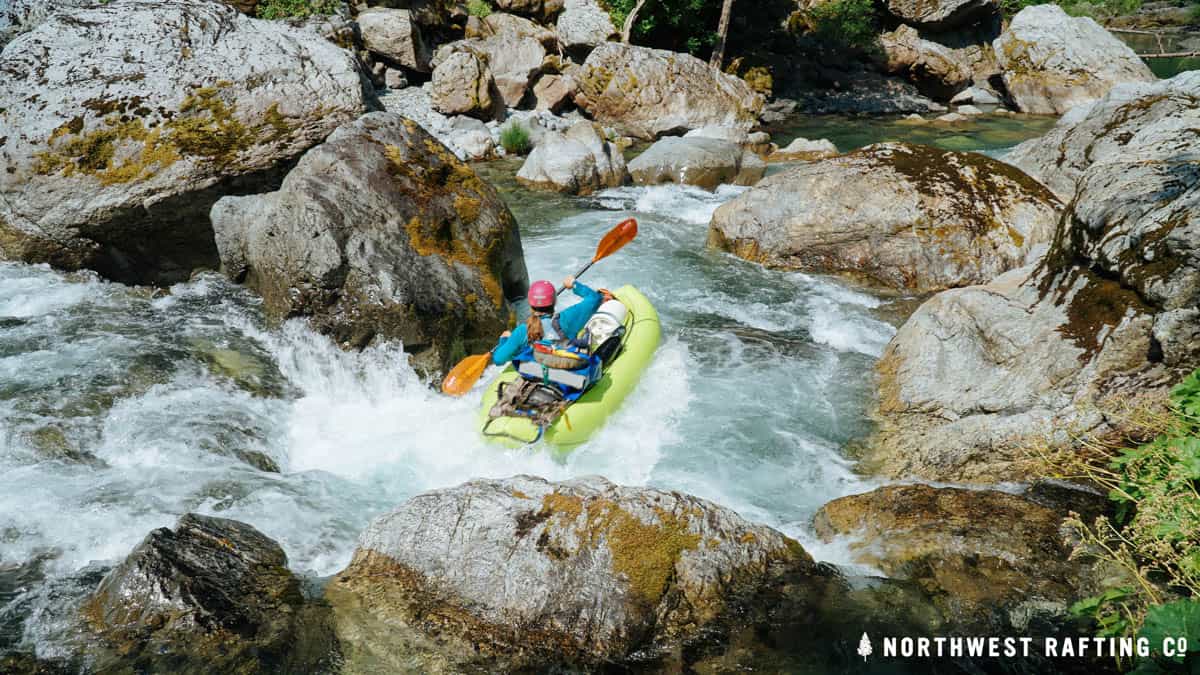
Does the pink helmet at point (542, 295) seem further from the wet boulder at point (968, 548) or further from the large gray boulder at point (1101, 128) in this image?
the large gray boulder at point (1101, 128)

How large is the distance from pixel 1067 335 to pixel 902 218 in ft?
11.1

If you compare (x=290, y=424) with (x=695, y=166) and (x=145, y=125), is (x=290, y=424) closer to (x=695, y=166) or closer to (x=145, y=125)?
(x=145, y=125)

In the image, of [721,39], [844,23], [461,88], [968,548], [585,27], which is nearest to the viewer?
[968,548]

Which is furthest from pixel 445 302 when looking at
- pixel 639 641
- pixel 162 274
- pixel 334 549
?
pixel 639 641

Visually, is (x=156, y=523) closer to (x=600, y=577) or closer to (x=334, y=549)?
(x=334, y=549)

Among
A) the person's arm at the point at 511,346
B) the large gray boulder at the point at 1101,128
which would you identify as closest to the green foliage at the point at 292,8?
the person's arm at the point at 511,346

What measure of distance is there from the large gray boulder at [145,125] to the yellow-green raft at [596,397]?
3336mm

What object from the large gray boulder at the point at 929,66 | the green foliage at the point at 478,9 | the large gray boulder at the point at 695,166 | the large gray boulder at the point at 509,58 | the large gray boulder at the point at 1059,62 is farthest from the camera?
the large gray boulder at the point at 929,66

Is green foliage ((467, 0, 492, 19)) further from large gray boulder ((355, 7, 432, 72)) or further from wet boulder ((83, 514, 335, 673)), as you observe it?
wet boulder ((83, 514, 335, 673))

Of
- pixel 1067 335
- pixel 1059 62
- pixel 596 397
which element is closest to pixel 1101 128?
pixel 1067 335

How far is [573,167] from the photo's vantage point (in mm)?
11711

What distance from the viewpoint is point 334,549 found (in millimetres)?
4215

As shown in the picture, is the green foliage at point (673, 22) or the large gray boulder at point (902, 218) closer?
the large gray boulder at point (902, 218)

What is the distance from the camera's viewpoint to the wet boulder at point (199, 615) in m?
3.06
